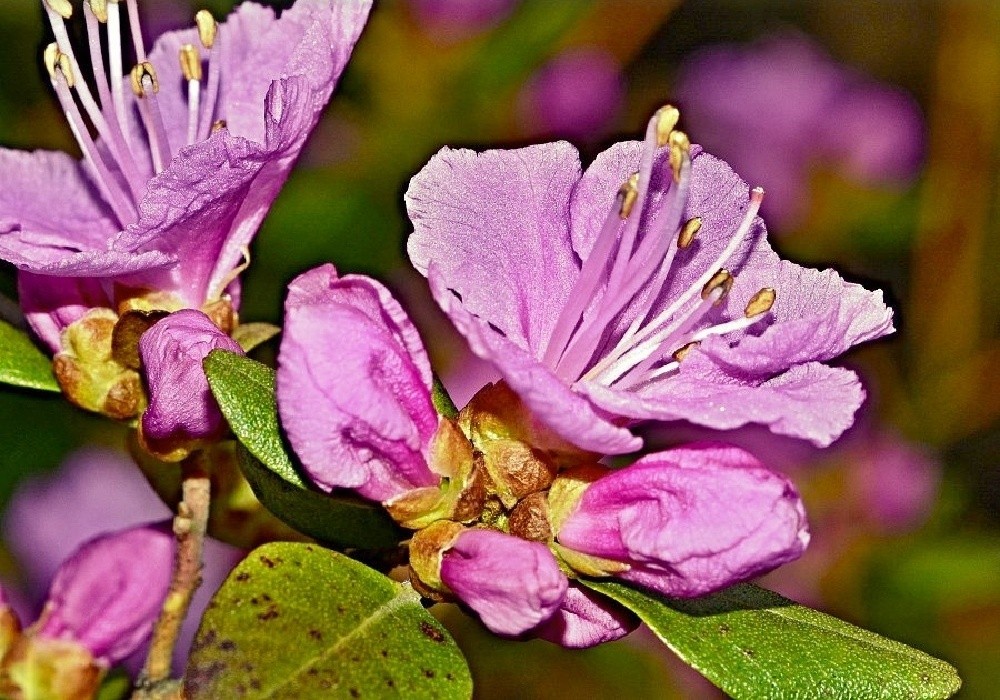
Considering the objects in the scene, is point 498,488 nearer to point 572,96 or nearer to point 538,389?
point 538,389

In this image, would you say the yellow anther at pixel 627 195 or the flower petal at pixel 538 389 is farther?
the yellow anther at pixel 627 195

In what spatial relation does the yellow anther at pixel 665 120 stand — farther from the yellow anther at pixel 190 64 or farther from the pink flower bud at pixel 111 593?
the pink flower bud at pixel 111 593

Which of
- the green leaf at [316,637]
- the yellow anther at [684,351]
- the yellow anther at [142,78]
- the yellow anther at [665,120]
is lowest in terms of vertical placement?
the green leaf at [316,637]

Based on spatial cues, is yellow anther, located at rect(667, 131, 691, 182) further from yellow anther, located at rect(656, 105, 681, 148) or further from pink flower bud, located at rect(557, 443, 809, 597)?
pink flower bud, located at rect(557, 443, 809, 597)

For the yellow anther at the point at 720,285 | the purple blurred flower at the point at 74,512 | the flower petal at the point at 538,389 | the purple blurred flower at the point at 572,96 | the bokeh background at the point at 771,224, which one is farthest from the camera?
the purple blurred flower at the point at 572,96

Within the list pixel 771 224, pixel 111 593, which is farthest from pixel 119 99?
pixel 771 224

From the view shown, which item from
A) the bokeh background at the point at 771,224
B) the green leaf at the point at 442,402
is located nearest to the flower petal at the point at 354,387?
the green leaf at the point at 442,402
